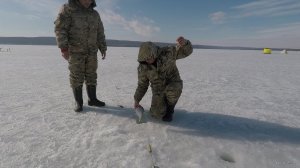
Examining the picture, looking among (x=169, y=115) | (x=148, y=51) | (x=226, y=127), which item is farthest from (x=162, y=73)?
(x=226, y=127)

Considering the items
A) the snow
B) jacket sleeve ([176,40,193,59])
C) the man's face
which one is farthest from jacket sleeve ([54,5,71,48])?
jacket sleeve ([176,40,193,59])

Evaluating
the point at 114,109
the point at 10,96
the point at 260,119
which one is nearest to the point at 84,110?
the point at 114,109

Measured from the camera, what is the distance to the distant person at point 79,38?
397cm

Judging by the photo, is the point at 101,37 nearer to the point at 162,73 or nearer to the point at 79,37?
the point at 79,37

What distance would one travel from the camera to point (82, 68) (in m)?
4.25

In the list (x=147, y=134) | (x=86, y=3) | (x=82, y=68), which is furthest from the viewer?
(x=82, y=68)

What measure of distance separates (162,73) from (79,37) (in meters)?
1.49

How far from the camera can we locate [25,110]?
13.8 ft

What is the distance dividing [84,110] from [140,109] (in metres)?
1.14

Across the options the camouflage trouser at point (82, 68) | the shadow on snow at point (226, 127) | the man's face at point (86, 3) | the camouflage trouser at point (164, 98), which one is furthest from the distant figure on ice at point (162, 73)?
the man's face at point (86, 3)

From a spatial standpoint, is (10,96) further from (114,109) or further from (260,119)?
(260,119)

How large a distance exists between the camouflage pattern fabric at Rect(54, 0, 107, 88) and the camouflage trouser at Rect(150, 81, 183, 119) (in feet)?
4.20

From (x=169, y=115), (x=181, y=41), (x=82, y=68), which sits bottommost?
(x=169, y=115)

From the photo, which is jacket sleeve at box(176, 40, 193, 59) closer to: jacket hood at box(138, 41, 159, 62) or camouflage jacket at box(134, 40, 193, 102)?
camouflage jacket at box(134, 40, 193, 102)
